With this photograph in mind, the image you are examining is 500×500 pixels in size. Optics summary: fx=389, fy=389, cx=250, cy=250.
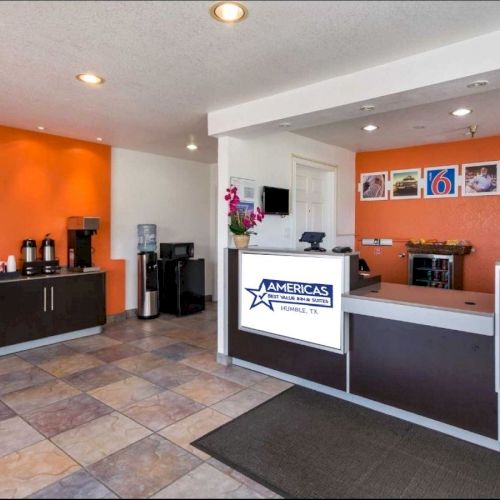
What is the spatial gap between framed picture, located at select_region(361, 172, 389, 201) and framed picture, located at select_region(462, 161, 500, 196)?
1.09m

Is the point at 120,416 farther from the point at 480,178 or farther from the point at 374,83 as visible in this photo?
the point at 480,178

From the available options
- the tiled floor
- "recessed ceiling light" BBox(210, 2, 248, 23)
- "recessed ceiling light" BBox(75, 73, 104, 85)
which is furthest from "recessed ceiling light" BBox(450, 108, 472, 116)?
"recessed ceiling light" BBox(75, 73, 104, 85)

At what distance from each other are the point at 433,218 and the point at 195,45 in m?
4.38

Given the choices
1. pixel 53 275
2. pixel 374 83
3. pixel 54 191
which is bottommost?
pixel 53 275

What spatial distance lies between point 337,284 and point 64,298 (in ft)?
11.3


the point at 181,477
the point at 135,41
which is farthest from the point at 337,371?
the point at 135,41

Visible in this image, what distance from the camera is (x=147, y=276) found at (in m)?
6.00

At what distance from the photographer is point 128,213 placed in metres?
6.09

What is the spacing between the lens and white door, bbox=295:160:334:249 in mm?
5262

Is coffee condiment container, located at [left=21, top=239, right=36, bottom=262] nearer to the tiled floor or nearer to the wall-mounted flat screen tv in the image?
the tiled floor

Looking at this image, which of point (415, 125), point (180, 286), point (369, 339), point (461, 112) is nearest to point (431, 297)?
point (369, 339)

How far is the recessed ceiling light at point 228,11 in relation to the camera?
2.07m

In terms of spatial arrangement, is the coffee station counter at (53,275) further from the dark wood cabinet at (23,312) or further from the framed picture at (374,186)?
the framed picture at (374,186)

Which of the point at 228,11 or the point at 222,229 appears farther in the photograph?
the point at 222,229
